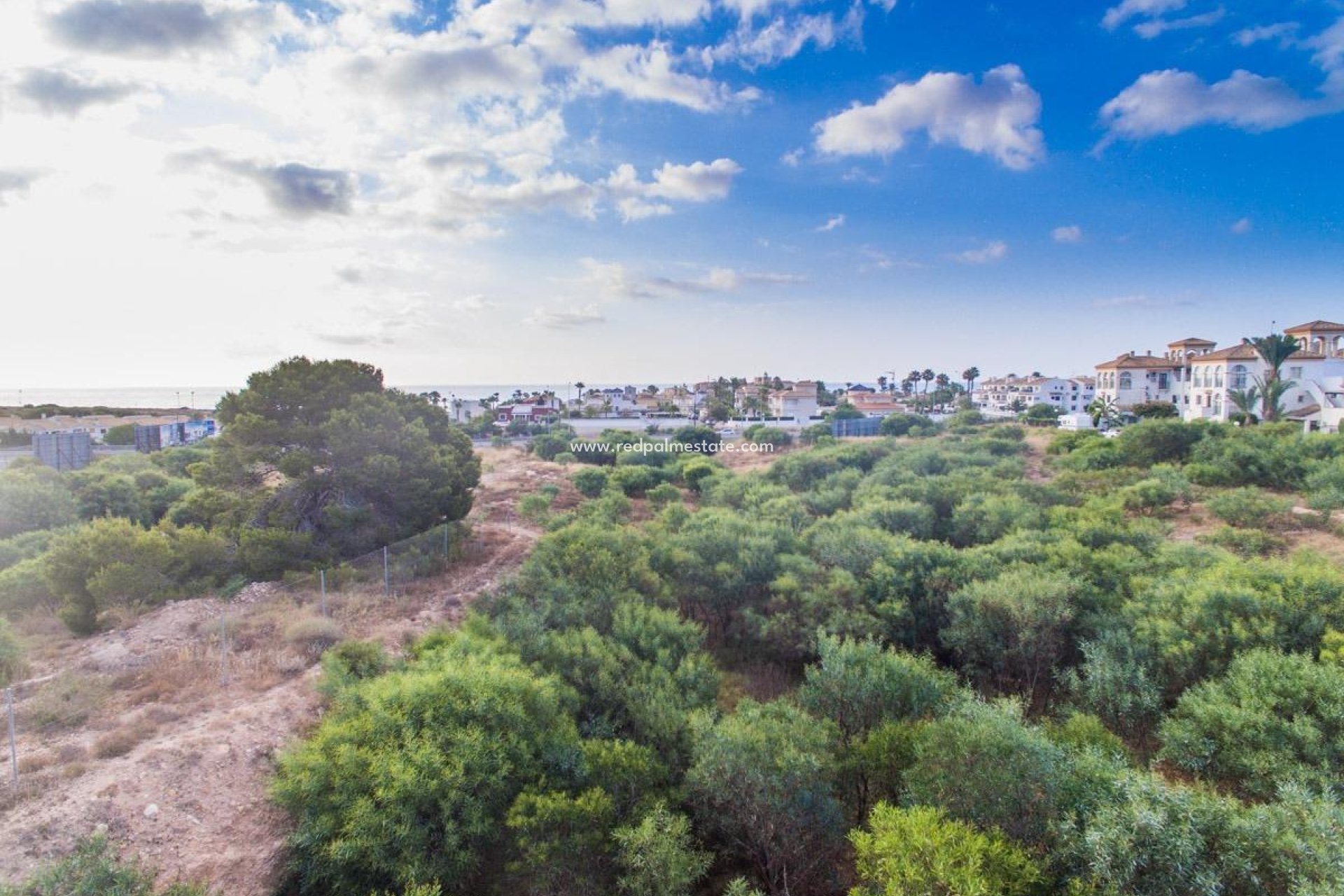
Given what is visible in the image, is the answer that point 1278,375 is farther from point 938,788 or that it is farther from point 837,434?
point 938,788

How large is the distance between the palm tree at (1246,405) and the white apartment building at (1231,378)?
1123 millimetres

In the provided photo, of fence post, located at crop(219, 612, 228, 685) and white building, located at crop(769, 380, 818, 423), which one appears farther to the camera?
white building, located at crop(769, 380, 818, 423)

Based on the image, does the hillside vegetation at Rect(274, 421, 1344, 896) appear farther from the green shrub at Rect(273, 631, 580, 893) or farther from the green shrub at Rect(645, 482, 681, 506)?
the green shrub at Rect(645, 482, 681, 506)

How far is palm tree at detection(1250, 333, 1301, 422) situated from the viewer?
3675cm

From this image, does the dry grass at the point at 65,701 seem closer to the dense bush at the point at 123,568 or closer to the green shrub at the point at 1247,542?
the dense bush at the point at 123,568

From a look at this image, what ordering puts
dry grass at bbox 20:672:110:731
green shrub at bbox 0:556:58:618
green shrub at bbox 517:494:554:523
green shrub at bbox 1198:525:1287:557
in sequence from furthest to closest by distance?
1. green shrub at bbox 517:494:554:523
2. green shrub at bbox 1198:525:1287:557
3. green shrub at bbox 0:556:58:618
4. dry grass at bbox 20:672:110:731

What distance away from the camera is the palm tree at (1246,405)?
3738 cm

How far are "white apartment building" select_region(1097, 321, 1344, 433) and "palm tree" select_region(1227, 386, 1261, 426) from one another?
1.12 meters

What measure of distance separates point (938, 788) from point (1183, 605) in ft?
21.5

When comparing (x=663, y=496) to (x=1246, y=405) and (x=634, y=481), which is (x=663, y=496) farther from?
(x=1246, y=405)

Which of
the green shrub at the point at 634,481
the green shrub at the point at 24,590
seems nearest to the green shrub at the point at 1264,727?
the green shrub at the point at 24,590

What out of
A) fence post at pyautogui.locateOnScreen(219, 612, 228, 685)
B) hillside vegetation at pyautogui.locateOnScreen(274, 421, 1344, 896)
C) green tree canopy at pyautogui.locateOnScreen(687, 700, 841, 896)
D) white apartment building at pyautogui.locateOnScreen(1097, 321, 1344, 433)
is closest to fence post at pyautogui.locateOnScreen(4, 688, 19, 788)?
fence post at pyautogui.locateOnScreen(219, 612, 228, 685)

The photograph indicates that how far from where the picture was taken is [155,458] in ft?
96.9

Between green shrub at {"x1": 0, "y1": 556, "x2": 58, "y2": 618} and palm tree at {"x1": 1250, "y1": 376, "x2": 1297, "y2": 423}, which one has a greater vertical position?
palm tree at {"x1": 1250, "y1": 376, "x2": 1297, "y2": 423}
